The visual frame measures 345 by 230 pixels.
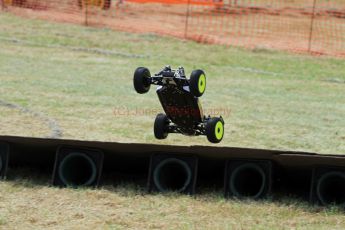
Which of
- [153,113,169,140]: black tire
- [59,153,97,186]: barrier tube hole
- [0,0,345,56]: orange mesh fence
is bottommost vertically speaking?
[59,153,97,186]: barrier tube hole

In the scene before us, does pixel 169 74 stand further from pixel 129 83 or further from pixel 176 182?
pixel 129 83

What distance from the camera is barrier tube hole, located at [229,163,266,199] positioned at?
24.0 feet

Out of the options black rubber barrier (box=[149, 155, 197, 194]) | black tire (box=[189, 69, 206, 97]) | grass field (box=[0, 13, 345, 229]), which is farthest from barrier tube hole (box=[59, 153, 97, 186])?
black tire (box=[189, 69, 206, 97])

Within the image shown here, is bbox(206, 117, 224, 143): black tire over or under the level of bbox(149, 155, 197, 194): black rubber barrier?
over

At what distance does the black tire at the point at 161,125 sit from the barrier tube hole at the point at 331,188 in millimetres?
1991

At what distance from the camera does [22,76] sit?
15031 millimetres

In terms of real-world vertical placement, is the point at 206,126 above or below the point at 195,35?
below

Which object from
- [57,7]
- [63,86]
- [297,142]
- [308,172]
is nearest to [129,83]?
[63,86]

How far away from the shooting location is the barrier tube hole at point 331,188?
7.14 m

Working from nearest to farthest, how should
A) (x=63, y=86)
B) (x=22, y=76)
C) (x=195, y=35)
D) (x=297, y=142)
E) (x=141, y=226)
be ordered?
1. (x=141, y=226)
2. (x=297, y=142)
3. (x=63, y=86)
4. (x=22, y=76)
5. (x=195, y=35)

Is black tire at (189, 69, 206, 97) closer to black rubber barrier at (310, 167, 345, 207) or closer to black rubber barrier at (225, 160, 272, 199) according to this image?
black rubber barrier at (225, 160, 272, 199)

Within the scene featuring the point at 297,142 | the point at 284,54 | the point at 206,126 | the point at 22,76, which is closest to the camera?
the point at 206,126

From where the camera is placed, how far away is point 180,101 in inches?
324

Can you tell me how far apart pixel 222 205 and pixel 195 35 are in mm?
15764
